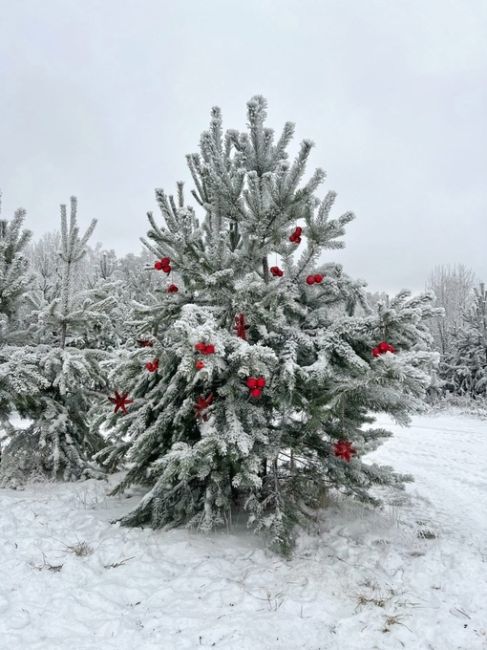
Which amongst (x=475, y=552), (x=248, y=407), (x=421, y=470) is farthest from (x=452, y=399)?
(x=248, y=407)

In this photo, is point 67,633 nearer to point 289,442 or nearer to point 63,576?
point 63,576

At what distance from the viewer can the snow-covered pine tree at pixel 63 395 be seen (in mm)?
6223

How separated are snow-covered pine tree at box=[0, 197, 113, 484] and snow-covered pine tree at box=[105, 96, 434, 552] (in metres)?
1.63

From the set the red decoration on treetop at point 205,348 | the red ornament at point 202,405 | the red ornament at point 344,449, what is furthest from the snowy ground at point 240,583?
the red decoration on treetop at point 205,348

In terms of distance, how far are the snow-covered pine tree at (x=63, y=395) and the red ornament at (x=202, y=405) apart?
2.42 meters

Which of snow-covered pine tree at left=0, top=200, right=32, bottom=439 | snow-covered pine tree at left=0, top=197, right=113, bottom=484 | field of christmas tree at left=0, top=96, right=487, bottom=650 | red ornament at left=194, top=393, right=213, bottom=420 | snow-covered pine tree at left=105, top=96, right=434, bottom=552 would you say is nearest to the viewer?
field of christmas tree at left=0, top=96, right=487, bottom=650

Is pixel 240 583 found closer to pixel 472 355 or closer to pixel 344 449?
pixel 344 449

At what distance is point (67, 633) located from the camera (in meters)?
2.96

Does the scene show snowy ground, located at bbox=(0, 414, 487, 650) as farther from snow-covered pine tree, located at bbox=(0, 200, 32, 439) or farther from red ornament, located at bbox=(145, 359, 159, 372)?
red ornament, located at bbox=(145, 359, 159, 372)

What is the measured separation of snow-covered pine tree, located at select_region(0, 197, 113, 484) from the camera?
20.4 ft

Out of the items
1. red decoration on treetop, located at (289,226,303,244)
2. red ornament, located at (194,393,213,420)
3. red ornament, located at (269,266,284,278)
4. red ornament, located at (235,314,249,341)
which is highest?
red decoration on treetop, located at (289,226,303,244)

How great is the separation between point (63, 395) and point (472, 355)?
16905 millimetres

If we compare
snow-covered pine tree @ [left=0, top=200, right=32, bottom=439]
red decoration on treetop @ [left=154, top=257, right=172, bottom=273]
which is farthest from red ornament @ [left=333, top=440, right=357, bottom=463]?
snow-covered pine tree @ [left=0, top=200, right=32, bottom=439]

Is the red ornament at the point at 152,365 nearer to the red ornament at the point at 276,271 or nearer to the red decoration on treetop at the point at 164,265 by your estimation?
the red decoration on treetop at the point at 164,265
